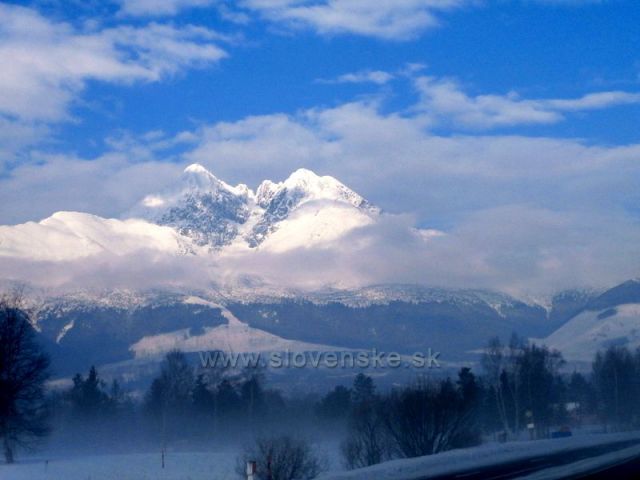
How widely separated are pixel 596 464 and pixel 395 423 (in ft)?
80.1

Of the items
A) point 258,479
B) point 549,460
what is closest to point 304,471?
point 258,479

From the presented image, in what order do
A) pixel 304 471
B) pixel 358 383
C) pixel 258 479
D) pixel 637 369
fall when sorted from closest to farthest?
pixel 258 479 → pixel 304 471 → pixel 358 383 → pixel 637 369

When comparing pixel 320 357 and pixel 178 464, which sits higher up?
pixel 320 357

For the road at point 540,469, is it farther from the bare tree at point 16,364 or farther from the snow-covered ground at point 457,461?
the bare tree at point 16,364

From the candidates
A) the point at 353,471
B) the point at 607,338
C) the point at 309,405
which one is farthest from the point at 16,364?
the point at 607,338

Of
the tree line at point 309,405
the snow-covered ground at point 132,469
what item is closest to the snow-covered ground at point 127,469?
the snow-covered ground at point 132,469

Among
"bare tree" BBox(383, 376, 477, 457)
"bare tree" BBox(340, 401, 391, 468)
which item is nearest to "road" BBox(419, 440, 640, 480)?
"bare tree" BBox(383, 376, 477, 457)

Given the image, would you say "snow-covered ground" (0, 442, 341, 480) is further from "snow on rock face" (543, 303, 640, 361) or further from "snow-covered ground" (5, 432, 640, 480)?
"snow on rock face" (543, 303, 640, 361)

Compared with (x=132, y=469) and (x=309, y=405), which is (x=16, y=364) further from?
(x=309, y=405)

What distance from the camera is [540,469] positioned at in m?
39.5

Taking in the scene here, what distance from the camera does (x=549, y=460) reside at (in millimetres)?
46312

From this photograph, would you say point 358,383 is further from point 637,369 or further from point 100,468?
point 100,468

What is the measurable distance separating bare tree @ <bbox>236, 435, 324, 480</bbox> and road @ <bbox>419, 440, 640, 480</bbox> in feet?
23.9

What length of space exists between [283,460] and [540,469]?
11616mm
